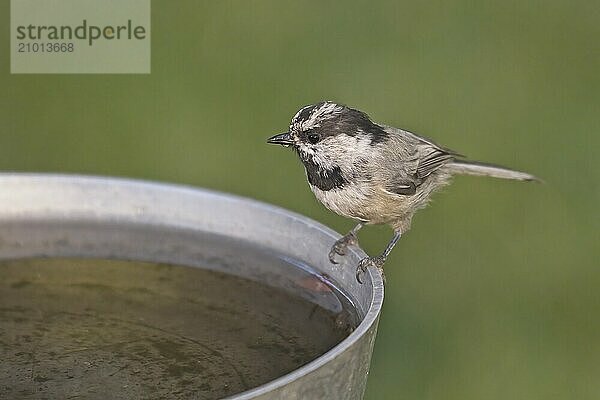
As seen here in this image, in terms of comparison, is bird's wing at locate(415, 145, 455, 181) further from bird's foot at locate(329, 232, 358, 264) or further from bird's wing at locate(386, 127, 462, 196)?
bird's foot at locate(329, 232, 358, 264)

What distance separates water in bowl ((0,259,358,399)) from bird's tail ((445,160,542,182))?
105cm

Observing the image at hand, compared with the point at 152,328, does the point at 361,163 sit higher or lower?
higher

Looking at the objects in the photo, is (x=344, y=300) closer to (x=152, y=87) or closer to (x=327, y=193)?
(x=327, y=193)

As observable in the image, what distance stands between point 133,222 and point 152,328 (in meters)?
0.45

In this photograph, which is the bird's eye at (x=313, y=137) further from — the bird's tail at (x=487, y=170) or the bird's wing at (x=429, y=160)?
the bird's tail at (x=487, y=170)

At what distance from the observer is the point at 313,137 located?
9.83 feet

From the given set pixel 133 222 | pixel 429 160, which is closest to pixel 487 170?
pixel 429 160

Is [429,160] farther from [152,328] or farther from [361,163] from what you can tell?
[152,328]

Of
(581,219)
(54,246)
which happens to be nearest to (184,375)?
(54,246)

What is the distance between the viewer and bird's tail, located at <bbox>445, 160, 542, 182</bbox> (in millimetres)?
3426

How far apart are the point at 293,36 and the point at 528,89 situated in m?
1.29

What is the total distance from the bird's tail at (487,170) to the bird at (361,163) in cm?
12

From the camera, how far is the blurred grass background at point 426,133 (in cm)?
454

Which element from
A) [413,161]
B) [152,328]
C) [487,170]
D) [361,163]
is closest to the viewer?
[152,328]
